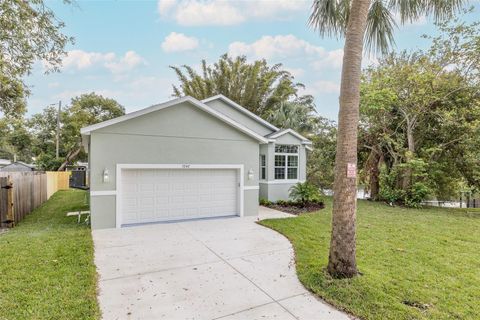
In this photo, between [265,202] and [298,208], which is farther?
[265,202]

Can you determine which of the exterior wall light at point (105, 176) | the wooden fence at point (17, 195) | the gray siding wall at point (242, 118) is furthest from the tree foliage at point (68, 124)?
the exterior wall light at point (105, 176)

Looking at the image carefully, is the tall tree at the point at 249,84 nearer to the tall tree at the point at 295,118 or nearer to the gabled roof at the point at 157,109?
the tall tree at the point at 295,118

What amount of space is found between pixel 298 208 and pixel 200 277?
300 inches

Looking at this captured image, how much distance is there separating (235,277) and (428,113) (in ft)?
40.4

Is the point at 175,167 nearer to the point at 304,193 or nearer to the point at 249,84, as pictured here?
the point at 304,193

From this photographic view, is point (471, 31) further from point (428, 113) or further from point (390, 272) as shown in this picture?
point (390, 272)

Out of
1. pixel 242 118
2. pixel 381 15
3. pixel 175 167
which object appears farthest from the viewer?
pixel 242 118

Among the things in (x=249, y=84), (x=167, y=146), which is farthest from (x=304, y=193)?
(x=249, y=84)

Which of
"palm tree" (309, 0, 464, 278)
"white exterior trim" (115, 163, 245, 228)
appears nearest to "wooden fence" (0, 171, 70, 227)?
"white exterior trim" (115, 163, 245, 228)

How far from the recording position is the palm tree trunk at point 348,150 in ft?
13.5

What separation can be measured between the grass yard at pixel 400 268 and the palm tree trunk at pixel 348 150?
46 cm

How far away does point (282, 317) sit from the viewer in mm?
3361

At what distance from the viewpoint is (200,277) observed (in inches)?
177

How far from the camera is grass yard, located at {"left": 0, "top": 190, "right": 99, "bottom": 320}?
3.36m
